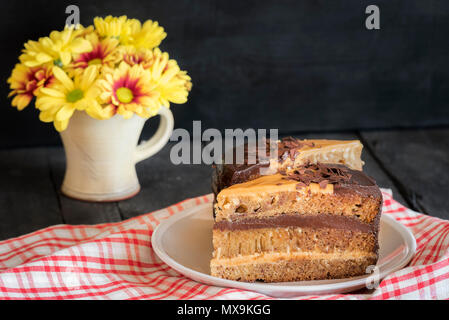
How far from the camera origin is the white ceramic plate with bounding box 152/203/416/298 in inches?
55.9

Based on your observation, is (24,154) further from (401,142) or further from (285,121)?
(401,142)

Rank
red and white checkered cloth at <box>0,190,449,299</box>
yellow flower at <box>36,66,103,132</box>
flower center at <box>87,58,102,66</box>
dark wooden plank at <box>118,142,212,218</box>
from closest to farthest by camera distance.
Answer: red and white checkered cloth at <box>0,190,449,299</box> → yellow flower at <box>36,66,103,132</box> → flower center at <box>87,58,102,66</box> → dark wooden plank at <box>118,142,212,218</box>

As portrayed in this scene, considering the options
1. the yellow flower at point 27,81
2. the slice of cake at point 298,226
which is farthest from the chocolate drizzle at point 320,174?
the yellow flower at point 27,81

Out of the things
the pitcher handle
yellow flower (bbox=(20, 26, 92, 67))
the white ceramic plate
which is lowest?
the white ceramic plate

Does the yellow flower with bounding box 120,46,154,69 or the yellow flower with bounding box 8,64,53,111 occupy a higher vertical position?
the yellow flower with bounding box 120,46,154,69

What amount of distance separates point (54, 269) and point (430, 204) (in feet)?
3.96

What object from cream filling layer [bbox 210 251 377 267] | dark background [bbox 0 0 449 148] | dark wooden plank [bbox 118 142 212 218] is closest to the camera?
cream filling layer [bbox 210 251 377 267]

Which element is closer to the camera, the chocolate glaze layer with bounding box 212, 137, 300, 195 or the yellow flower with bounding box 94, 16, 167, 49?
the chocolate glaze layer with bounding box 212, 137, 300, 195

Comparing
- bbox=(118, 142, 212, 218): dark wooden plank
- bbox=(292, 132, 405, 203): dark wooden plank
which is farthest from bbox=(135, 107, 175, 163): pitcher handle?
bbox=(292, 132, 405, 203): dark wooden plank

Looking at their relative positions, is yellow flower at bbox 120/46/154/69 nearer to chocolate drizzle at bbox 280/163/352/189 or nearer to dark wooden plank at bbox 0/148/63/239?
dark wooden plank at bbox 0/148/63/239

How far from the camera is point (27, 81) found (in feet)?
6.50

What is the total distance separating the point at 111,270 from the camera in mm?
1628

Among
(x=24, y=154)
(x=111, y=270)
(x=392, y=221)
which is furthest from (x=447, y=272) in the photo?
(x=24, y=154)

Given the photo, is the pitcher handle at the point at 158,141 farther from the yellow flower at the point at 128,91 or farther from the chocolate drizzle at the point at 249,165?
the chocolate drizzle at the point at 249,165
